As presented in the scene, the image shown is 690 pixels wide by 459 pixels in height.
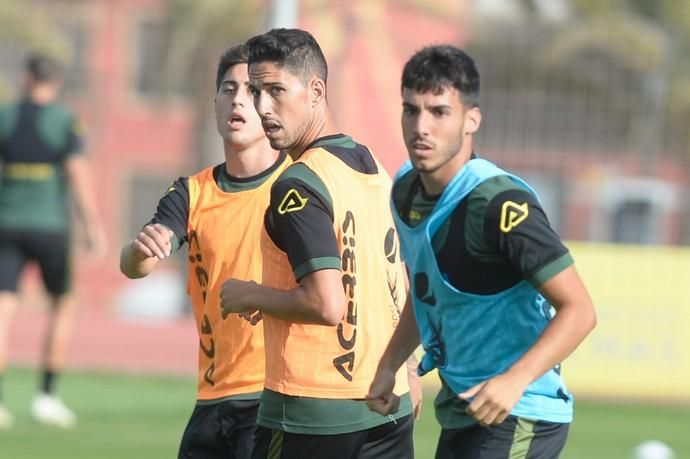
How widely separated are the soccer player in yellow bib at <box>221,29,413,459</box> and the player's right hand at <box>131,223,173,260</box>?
0.61m

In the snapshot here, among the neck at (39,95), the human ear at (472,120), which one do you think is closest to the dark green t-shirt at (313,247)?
the human ear at (472,120)

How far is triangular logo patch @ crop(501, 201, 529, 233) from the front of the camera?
471 cm

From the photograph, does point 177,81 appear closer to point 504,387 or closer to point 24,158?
point 24,158

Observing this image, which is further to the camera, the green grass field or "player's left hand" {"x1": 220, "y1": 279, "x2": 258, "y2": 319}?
the green grass field

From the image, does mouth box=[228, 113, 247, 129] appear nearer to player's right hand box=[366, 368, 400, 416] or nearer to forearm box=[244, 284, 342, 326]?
forearm box=[244, 284, 342, 326]

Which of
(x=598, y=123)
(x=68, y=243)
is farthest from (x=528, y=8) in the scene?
(x=68, y=243)

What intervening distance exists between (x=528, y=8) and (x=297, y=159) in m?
29.2

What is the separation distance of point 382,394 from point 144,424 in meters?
6.63

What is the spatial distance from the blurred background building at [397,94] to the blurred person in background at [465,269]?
14351 millimetres

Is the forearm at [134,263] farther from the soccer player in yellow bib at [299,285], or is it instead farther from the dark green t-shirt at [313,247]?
the dark green t-shirt at [313,247]

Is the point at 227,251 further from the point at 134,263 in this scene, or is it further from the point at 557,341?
the point at 557,341

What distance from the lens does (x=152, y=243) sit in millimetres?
5457

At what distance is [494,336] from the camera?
16.7 ft

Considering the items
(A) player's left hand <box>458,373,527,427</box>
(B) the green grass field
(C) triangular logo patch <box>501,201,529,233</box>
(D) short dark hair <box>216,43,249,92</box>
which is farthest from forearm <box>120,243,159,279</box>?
(B) the green grass field
